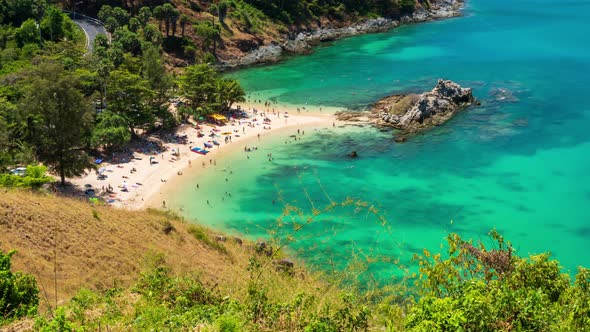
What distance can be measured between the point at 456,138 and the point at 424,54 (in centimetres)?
4092

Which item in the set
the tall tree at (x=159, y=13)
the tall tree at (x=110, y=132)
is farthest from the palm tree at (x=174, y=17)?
the tall tree at (x=110, y=132)

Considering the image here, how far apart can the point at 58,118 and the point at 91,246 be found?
18474 mm

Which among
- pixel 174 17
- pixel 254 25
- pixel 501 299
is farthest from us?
pixel 254 25

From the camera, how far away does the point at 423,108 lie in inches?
2505

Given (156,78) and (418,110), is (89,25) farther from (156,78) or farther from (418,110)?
(418,110)

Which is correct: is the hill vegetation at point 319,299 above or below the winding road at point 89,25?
below

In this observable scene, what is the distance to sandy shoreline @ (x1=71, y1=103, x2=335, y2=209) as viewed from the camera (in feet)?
151

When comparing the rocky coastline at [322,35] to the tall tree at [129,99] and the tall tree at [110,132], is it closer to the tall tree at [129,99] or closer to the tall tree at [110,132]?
the tall tree at [129,99]

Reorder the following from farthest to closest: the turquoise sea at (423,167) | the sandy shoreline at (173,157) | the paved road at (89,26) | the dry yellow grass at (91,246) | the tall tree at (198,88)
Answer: the paved road at (89,26) → the tall tree at (198,88) → the sandy shoreline at (173,157) → the turquoise sea at (423,167) → the dry yellow grass at (91,246)

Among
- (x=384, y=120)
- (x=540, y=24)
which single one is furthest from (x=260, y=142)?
(x=540, y=24)

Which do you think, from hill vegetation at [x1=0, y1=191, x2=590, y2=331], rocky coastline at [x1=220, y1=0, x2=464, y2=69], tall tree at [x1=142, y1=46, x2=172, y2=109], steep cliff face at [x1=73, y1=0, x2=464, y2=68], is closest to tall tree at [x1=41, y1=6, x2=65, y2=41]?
steep cliff face at [x1=73, y1=0, x2=464, y2=68]

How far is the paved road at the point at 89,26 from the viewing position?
8076 centimetres

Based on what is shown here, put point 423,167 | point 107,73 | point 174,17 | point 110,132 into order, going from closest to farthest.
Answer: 1. point 110,132
2. point 423,167
3. point 107,73
4. point 174,17

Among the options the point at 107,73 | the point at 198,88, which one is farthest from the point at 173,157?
the point at 198,88
